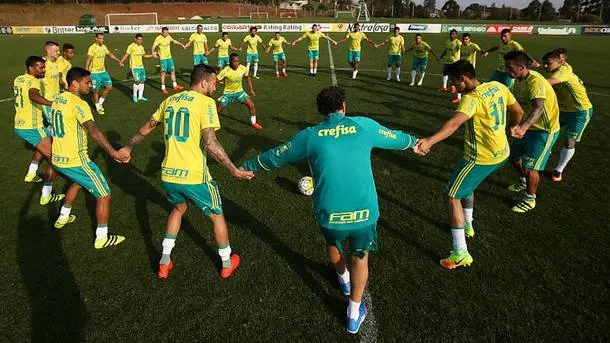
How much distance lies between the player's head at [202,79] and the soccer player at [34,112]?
166 inches

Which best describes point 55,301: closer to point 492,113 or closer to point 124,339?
point 124,339

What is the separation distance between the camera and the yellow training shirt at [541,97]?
6.01m

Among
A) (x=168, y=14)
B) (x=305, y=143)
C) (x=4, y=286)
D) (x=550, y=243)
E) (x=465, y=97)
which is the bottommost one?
(x=4, y=286)

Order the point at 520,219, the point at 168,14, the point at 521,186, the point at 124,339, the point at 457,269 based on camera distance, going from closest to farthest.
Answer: the point at 124,339
the point at 457,269
the point at 520,219
the point at 521,186
the point at 168,14

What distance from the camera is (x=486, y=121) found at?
489cm

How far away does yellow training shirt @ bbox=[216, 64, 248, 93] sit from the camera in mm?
11214

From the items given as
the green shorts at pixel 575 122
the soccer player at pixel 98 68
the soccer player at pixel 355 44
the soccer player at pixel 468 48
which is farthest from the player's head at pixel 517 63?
the soccer player at pixel 355 44

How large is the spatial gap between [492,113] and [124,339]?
17.0ft

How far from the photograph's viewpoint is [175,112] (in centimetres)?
444

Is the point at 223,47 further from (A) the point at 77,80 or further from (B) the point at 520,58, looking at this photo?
(B) the point at 520,58

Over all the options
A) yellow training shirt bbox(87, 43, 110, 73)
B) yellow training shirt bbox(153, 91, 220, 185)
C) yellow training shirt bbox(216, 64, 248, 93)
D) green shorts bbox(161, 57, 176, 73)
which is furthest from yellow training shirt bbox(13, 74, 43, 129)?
green shorts bbox(161, 57, 176, 73)

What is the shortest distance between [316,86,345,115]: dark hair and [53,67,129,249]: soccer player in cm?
298

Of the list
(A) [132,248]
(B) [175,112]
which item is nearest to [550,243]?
(B) [175,112]

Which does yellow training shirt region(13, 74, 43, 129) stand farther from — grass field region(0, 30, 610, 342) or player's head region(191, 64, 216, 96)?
player's head region(191, 64, 216, 96)
